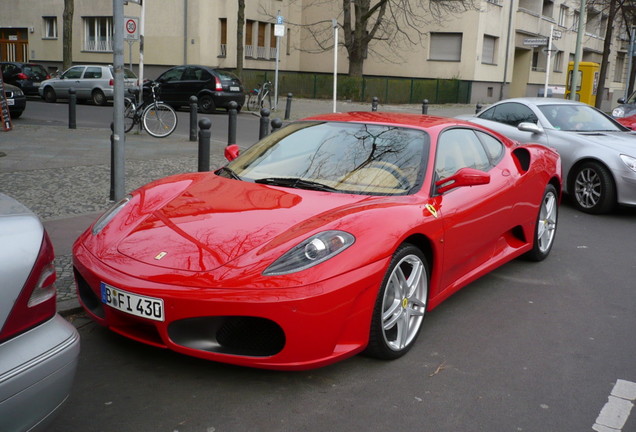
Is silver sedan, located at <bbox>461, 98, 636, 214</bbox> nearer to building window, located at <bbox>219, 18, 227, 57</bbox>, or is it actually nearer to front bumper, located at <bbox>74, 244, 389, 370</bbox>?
front bumper, located at <bbox>74, 244, 389, 370</bbox>

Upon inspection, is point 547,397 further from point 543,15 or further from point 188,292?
point 543,15

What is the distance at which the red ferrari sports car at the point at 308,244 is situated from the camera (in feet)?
11.0

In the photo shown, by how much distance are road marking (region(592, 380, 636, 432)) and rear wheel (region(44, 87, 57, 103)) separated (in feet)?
84.0

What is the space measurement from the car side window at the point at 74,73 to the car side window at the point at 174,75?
3880mm

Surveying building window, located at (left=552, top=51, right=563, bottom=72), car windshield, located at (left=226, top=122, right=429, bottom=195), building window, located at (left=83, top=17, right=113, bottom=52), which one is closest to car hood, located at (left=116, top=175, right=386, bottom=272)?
car windshield, located at (left=226, top=122, right=429, bottom=195)

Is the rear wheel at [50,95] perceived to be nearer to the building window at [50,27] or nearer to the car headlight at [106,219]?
the building window at [50,27]

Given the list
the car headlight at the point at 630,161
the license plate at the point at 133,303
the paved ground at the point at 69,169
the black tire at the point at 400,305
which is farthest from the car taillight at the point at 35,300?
the car headlight at the point at 630,161

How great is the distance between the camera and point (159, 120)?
14.7 metres

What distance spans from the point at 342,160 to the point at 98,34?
33970 millimetres

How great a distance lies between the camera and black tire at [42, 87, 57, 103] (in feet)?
85.4

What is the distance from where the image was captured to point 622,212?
9039mm

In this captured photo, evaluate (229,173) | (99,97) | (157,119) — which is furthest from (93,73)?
(229,173)

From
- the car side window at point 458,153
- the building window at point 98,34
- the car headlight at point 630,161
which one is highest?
the building window at point 98,34

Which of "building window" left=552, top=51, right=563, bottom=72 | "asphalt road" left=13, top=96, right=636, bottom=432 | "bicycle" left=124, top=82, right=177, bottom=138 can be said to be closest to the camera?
"asphalt road" left=13, top=96, right=636, bottom=432
